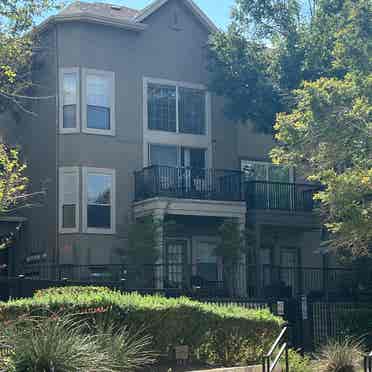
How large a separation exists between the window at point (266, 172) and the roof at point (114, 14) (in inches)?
209

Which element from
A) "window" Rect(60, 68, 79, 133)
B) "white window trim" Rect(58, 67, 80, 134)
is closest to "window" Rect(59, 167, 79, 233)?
"white window trim" Rect(58, 67, 80, 134)

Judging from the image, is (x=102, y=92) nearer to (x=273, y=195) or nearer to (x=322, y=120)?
(x=273, y=195)

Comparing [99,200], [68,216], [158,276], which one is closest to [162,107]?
[99,200]

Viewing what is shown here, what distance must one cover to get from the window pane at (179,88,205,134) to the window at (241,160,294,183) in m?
2.37

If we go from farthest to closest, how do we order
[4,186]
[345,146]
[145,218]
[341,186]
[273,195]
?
[273,195] < [145,218] < [345,146] < [341,186] < [4,186]

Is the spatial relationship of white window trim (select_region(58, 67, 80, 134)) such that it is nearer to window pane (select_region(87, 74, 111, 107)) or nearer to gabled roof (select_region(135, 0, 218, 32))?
window pane (select_region(87, 74, 111, 107))

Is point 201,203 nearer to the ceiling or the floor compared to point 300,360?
nearer to the ceiling

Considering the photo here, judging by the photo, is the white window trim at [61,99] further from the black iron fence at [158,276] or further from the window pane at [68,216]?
the black iron fence at [158,276]

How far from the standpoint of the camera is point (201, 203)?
87.0 feet

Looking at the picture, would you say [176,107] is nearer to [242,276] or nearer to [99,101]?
[99,101]

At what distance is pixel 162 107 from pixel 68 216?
5426mm

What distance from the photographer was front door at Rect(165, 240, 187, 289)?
26734 millimetres

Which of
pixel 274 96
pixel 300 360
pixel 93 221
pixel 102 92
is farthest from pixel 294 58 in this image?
pixel 300 360

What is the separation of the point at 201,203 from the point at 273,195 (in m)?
3.21
